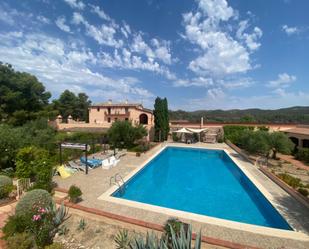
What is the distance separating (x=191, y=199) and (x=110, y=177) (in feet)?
18.2

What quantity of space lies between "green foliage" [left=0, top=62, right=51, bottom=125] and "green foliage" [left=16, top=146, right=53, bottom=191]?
19189mm

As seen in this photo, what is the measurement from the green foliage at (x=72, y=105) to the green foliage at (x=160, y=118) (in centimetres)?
3051

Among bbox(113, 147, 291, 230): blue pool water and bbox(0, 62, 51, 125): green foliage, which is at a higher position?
bbox(0, 62, 51, 125): green foliage

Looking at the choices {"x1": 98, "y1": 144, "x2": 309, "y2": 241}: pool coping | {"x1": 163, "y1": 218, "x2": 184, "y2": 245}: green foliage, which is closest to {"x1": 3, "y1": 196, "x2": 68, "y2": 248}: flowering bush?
{"x1": 98, "y1": 144, "x2": 309, "y2": 241}: pool coping

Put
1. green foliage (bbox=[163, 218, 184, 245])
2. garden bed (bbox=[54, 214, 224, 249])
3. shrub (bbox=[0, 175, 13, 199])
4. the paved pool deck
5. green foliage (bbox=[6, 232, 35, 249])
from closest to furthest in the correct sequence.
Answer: green foliage (bbox=[6, 232, 35, 249])
green foliage (bbox=[163, 218, 184, 245])
garden bed (bbox=[54, 214, 224, 249])
the paved pool deck
shrub (bbox=[0, 175, 13, 199])

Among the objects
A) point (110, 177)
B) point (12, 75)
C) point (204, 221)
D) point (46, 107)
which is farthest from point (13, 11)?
point (46, 107)

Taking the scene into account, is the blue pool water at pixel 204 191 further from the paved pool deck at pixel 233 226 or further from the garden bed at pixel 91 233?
the garden bed at pixel 91 233

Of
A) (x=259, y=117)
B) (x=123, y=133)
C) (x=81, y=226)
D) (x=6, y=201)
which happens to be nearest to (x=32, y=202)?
(x=81, y=226)

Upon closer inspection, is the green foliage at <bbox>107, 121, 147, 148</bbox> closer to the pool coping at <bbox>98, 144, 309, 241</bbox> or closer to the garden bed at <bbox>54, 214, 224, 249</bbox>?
the pool coping at <bbox>98, 144, 309, 241</bbox>

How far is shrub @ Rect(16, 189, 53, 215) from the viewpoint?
6.20 metres

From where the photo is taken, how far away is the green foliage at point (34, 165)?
890cm

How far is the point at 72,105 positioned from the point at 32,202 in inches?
1963

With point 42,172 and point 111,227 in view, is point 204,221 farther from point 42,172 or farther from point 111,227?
point 42,172

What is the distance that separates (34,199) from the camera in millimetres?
6480
